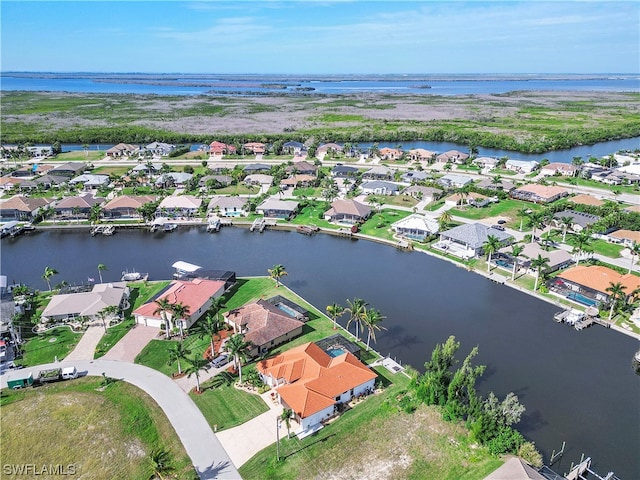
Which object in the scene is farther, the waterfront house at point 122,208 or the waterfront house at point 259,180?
the waterfront house at point 259,180

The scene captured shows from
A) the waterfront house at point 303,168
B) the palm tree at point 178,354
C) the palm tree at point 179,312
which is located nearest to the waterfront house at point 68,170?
the waterfront house at point 303,168

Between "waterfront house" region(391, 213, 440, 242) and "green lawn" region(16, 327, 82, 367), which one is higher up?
"waterfront house" region(391, 213, 440, 242)

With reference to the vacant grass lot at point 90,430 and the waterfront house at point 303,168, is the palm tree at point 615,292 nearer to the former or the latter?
the vacant grass lot at point 90,430

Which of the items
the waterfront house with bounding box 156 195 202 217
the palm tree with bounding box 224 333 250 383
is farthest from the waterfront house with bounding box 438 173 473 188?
the palm tree with bounding box 224 333 250 383

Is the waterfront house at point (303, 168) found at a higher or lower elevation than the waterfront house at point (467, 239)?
higher

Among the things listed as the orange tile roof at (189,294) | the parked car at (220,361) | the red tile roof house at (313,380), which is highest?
the orange tile roof at (189,294)

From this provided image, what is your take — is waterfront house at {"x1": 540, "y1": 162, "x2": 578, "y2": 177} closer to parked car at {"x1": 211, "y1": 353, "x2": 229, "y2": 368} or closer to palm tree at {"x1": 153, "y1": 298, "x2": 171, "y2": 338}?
parked car at {"x1": 211, "y1": 353, "x2": 229, "y2": 368}

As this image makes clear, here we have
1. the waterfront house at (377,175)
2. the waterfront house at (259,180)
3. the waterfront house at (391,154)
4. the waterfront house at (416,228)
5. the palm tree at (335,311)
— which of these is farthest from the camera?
the waterfront house at (391,154)
